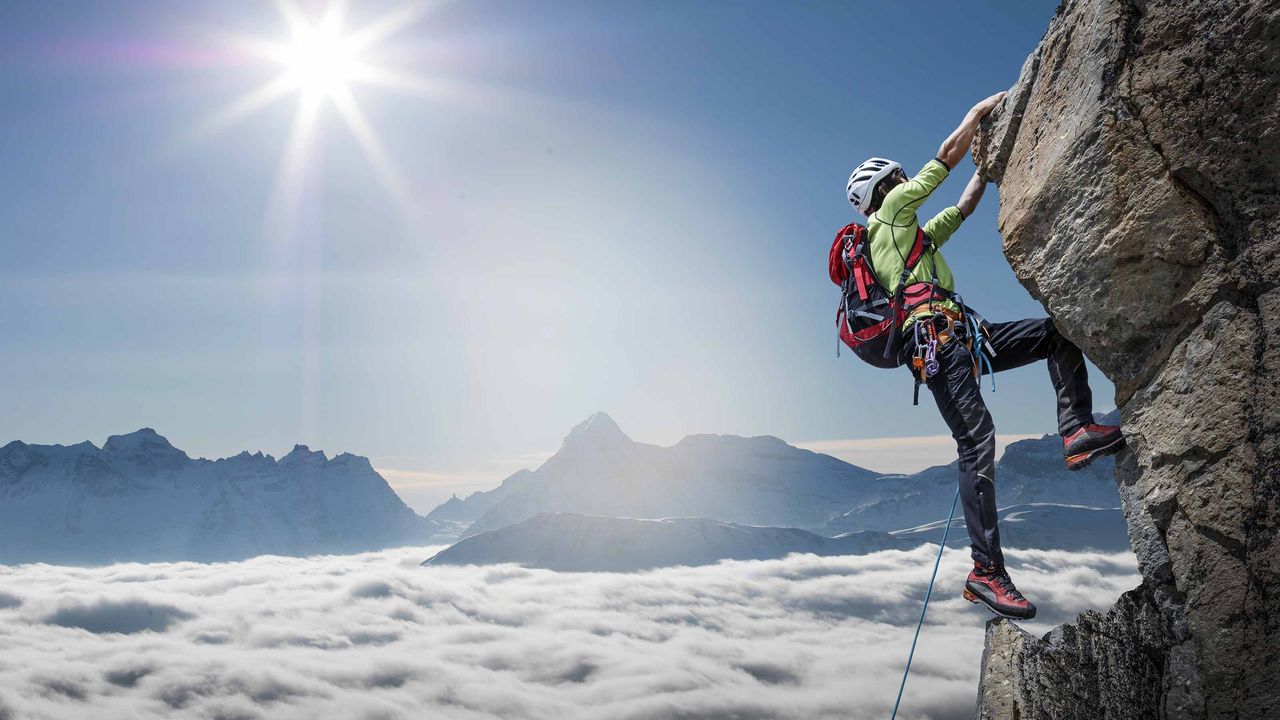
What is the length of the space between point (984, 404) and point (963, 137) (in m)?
2.36

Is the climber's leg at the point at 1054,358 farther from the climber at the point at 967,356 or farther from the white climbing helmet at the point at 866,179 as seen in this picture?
the white climbing helmet at the point at 866,179

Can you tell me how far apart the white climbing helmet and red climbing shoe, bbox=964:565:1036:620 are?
9.97 feet

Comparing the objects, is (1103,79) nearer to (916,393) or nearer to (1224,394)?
(1224,394)

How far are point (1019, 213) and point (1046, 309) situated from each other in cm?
73

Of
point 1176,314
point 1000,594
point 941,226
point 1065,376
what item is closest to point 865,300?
point 941,226

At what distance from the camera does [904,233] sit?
5293mm

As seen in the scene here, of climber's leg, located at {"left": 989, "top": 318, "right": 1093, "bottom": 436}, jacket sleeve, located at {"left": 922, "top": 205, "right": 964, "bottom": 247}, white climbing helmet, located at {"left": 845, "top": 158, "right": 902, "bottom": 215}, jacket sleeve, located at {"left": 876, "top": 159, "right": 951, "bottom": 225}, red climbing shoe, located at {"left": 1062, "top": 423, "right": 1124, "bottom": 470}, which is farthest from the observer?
white climbing helmet, located at {"left": 845, "top": 158, "right": 902, "bottom": 215}

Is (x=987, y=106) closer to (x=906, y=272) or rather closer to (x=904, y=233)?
(x=904, y=233)

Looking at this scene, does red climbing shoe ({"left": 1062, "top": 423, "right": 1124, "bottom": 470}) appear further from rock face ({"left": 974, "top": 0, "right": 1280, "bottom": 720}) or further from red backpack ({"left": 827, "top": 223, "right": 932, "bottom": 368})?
red backpack ({"left": 827, "top": 223, "right": 932, "bottom": 368})

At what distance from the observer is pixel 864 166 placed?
5.92 m

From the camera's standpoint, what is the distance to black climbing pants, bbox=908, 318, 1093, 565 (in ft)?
16.1

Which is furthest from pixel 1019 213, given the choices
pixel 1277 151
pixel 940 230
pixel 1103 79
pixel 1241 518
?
pixel 1241 518

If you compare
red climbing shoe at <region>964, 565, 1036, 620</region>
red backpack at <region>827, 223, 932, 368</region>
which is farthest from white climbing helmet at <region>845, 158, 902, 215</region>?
red climbing shoe at <region>964, 565, 1036, 620</region>

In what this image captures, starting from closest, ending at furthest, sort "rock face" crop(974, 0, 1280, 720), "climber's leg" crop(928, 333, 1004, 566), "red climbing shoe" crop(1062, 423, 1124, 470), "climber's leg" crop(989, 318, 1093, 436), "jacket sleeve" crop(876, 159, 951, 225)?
1. "rock face" crop(974, 0, 1280, 720)
2. "red climbing shoe" crop(1062, 423, 1124, 470)
3. "climber's leg" crop(928, 333, 1004, 566)
4. "climber's leg" crop(989, 318, 1093, 436)
5. "jacket sleeve" crop(876, 159, 951, 225)
